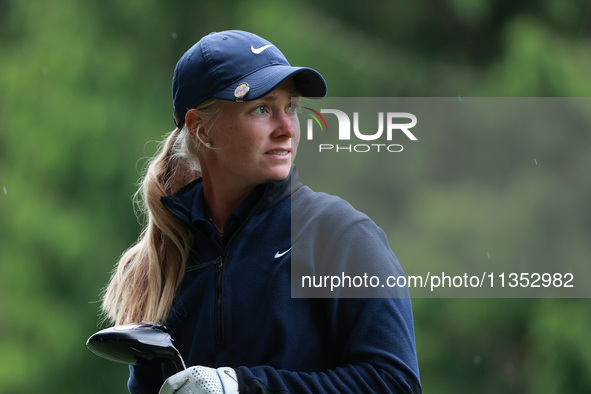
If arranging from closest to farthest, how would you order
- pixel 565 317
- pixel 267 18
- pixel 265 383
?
pixel 265 383, pixel 565 317, pixel 267 18

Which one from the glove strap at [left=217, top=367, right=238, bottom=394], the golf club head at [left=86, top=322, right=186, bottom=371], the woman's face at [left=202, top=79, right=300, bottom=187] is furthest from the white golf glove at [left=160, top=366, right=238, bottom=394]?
the woman's face at [left=202, top=79, right=300, bottom=187]

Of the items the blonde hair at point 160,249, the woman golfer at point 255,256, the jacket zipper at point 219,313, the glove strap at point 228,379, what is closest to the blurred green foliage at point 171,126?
the blonde hair at point 160,249

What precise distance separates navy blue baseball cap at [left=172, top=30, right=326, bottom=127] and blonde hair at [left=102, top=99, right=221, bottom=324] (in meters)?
0.04

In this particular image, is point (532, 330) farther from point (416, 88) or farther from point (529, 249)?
point (416, 88)

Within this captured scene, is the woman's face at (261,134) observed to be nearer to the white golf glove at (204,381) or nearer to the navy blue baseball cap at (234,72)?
the navy blue baseball cap at (234,72)

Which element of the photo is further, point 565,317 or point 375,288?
point 565,317

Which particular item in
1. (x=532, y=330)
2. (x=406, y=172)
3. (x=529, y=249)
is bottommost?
(x=532, y=330)

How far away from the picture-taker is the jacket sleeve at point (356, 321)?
1623 mm

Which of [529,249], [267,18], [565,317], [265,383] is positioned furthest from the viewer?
[267,18]

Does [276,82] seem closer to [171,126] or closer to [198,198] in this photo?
[198,198]

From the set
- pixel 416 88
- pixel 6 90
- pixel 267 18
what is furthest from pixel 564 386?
pixel 6 90

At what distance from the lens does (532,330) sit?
461 centimetres

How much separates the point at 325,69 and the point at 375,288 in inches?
141

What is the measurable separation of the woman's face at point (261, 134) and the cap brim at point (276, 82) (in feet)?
0.08
